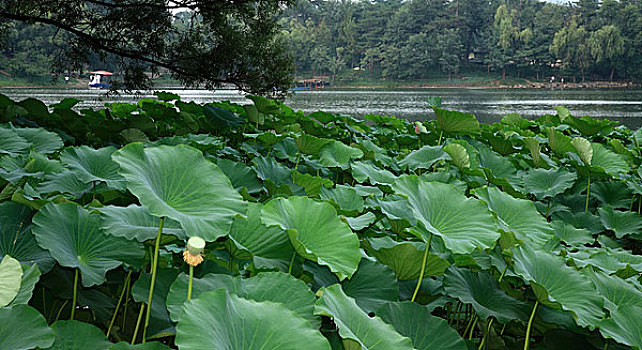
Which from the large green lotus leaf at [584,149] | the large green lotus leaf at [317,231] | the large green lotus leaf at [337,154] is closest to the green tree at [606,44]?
the large green lotus leaf at [584,149]

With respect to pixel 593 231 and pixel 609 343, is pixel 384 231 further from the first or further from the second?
pixel 593 231

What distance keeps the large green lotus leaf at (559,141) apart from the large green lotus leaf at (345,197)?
4.71 feet

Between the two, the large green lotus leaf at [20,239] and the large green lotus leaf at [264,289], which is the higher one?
the large green lotus leaf at [20,239]

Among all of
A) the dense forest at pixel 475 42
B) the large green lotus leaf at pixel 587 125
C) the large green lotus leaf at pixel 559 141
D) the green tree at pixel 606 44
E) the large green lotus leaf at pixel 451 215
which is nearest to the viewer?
the large green lotus leaf at pixel 451 215

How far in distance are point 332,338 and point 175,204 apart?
0.29 m

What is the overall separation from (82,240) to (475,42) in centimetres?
5210

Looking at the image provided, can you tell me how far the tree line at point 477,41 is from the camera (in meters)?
40.1

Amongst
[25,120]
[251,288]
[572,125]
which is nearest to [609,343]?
[251,288]

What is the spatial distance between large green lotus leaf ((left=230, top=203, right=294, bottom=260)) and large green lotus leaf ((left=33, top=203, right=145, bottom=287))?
0.16 m

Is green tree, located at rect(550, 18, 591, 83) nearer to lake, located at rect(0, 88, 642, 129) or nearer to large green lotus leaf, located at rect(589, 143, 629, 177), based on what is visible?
lake, located at rect(0, 88, 642, 129)

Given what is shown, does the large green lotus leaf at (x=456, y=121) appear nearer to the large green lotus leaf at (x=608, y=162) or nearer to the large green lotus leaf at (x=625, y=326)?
the large green lotus leaf at (x=608, y=162)

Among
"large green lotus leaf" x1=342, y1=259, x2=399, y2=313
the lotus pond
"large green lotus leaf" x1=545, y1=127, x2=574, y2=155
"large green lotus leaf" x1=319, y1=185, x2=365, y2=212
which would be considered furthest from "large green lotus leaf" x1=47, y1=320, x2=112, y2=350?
"large green lotus leaf" x1=545, y1=127, x2=574, y2=155

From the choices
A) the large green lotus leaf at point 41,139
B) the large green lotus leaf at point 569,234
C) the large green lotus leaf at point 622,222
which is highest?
the large green lotus leaf at point 41,139

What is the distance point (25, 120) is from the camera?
241 centimetres
